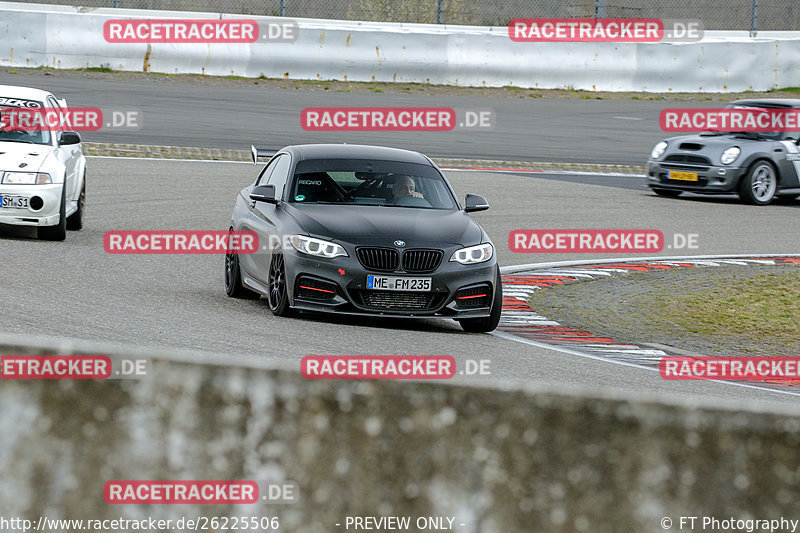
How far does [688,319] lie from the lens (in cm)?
1104

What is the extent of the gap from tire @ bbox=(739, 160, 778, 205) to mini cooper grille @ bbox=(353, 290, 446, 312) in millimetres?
10992

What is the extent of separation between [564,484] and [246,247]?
8.21m

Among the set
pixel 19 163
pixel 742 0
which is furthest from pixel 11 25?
pixel 742 0

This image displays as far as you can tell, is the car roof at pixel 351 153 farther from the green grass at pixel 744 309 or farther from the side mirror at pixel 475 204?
the green grass at pixel 744 309

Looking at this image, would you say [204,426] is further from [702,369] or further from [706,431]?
[702,369]

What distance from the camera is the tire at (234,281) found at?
10.9 meters

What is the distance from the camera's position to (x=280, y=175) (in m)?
11.1

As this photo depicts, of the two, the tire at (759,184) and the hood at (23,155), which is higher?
the hood at (23,155)

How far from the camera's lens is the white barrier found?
82.2ft

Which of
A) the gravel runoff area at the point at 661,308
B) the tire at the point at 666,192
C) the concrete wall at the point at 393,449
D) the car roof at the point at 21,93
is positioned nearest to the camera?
the concrete wall at the point at 393,449

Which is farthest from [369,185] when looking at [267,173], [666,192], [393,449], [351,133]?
[351,133]

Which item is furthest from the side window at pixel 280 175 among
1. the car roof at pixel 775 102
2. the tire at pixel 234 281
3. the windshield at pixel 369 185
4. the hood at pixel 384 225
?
the car roof at pixel 775 102

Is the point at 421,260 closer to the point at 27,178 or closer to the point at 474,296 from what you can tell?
the point at 474,296

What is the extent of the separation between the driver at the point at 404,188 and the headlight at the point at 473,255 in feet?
3.45
